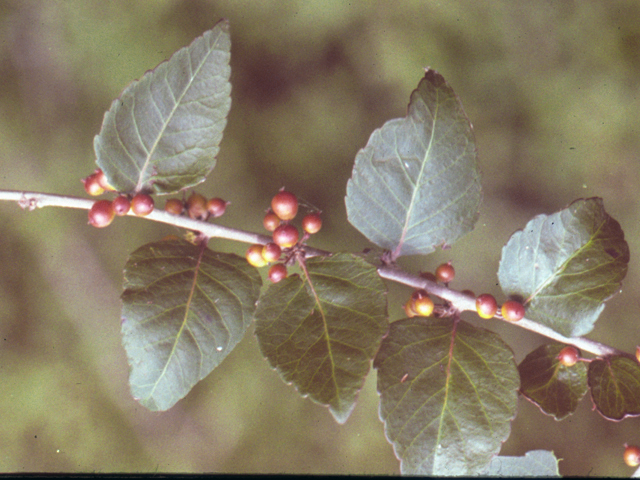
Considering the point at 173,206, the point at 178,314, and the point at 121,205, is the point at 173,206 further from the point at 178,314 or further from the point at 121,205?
the point at 178,314

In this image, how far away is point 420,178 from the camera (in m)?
0.84

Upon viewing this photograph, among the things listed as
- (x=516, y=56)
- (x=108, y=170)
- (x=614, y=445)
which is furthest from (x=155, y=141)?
(x=614, y=445)

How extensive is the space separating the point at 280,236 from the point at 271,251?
0.10 ft

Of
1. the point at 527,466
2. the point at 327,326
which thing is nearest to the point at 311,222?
the point at 327,326

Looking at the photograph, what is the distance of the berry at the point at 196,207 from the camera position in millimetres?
933

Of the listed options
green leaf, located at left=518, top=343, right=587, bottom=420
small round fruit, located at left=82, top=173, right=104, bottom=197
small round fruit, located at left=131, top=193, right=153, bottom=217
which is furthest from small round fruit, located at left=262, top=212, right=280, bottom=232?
green leaf, located at left=518, top=343, right=587, bottom=420

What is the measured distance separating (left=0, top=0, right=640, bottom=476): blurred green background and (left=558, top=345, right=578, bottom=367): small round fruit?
32cm

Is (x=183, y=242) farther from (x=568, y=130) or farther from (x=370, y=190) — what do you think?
(x=568, y=130)

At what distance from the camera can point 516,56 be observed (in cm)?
125

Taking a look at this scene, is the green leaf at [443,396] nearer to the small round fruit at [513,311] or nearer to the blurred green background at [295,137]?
the small round fruit at [513,311]

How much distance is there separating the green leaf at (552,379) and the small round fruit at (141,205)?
77 centimetres

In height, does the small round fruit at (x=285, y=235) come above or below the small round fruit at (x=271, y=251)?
above

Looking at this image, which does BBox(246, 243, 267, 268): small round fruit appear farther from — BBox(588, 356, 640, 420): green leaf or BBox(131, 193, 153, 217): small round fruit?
BBox(588, 356, 640, 420): green leaf

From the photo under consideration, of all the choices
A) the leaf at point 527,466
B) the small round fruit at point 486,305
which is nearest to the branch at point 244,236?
the small round fruit at point 486,305
